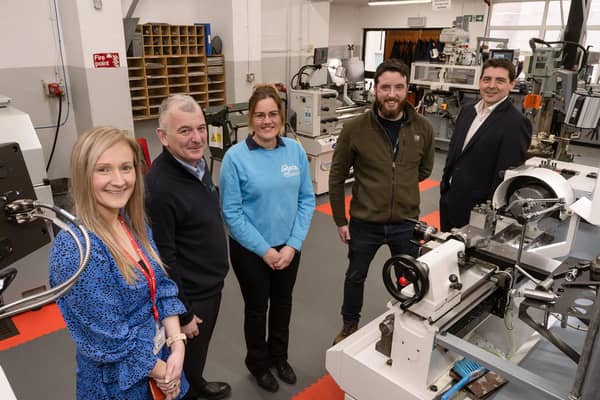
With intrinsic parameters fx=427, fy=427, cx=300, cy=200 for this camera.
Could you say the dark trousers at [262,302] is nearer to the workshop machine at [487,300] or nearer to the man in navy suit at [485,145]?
the workshop machine at [487,300]

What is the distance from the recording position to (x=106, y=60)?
367cm

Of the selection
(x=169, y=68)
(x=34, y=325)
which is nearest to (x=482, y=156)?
(x=34, y=325)

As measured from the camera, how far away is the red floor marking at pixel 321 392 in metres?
2.07

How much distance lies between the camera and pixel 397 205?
2090 millimetres

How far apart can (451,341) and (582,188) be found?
83 centimetres

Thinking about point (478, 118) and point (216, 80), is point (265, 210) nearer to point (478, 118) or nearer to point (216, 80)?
point (478, 118)

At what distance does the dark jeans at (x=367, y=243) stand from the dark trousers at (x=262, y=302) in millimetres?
355

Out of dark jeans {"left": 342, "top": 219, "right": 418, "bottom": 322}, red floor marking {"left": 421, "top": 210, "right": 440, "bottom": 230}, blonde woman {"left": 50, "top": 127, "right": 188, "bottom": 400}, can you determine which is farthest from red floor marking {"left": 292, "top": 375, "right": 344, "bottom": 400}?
red floor marking {"left": 421, "top": 210, "right": 440, "bottom": 230}

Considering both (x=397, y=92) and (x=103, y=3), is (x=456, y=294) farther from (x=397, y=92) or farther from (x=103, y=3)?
(x=103, y=3)

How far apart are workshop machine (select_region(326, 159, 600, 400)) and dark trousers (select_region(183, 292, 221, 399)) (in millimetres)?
533

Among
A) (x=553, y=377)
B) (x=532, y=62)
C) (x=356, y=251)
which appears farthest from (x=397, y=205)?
(x=532, y=62)

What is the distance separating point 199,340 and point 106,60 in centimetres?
293

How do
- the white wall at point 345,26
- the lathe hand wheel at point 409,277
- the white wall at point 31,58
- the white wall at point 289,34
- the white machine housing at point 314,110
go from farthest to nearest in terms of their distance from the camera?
the white wall at point 345,26
the white wall at point 289,34
the white machine housing at point 314,110
the white wall at point 31,58
the lathe hand wheel at point 409,277

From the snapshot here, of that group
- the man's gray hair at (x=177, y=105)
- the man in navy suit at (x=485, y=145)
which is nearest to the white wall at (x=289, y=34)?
the man in navy suit at (x=485, y=145)
